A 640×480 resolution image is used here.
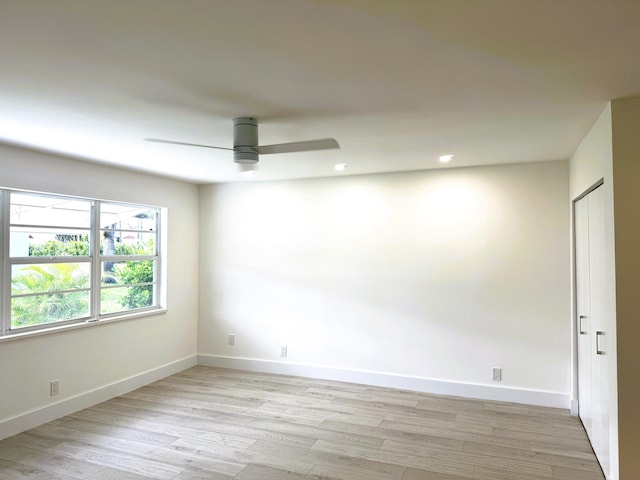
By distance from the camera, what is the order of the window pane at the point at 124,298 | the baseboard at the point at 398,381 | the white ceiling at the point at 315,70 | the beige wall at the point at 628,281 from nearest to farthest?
1. the white ceiling at the point at 315,70
2. the beige wall at the point at 628,281
3. the baseboard at the point at 398,381
4. the window pane at the point at 124,298

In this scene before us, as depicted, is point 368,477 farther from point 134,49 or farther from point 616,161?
point 134,49

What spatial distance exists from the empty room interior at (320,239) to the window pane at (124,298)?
1.2 inches

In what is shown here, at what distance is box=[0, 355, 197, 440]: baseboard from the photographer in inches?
137

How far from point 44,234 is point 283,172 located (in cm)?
244

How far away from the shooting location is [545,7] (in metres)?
1.51

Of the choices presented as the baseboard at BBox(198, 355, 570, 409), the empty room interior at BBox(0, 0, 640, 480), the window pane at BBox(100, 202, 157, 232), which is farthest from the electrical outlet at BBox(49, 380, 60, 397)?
the baseboard at BBox(198, 355, 570, 409)

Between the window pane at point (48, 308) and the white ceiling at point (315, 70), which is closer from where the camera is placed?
the white ceiling at point (315, 70)

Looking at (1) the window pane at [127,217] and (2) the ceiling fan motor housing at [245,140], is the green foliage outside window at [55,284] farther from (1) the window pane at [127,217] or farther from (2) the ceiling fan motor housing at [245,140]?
(2) the ceiling fan motor housing at [245,140]

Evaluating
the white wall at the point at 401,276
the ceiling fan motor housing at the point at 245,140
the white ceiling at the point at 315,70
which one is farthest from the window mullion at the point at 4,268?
the white wall at the point at 401,276

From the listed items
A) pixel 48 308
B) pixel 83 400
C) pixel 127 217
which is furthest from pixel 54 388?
pixel 127 217

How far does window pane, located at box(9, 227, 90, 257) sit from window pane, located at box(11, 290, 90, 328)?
1.31 feet

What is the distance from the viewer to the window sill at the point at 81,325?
3.52 m

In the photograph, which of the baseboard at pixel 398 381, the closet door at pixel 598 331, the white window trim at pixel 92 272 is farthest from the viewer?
the baseboard at pixel 398 381

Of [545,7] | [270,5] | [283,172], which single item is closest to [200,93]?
[270,5]
